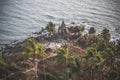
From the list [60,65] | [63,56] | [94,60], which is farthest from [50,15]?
[94,60]

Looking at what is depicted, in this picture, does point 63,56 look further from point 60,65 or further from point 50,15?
point 50,15

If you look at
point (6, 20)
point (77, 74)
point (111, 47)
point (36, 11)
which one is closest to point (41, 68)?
point (77, 74)

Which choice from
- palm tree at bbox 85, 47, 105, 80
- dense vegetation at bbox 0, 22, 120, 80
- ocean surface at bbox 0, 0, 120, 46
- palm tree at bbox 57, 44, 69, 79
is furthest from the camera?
ocean surface at bbox 0, 0, 120, 46

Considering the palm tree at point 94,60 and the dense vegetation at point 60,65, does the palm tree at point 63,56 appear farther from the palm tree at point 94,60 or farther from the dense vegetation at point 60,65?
the palm tree at point 94,60

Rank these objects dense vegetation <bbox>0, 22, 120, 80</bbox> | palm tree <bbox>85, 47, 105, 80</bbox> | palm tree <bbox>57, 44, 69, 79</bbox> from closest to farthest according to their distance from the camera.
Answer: palm tree <bbox>85, 47, 105, 80</bbox> < dense vegetation <bbox>0, 22, 120, 80</bbox> < palm tree <bbox>57, 44, 69, 79</bbox>

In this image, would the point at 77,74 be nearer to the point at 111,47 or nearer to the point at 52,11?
the point at 111,47

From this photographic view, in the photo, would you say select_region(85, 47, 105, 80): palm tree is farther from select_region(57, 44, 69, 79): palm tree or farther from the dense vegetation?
select_region(57, 44, 69, 79): palm tree

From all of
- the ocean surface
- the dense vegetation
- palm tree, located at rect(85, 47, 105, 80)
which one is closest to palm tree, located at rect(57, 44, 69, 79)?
the dense vegetation

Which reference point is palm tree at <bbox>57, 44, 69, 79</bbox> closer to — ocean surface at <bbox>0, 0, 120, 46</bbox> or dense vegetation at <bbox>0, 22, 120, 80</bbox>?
dense vegetation at <bbox>0, 22, 120, 80</bbox>

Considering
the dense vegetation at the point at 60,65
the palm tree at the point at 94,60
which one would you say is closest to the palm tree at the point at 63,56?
the dense vegetation at the point at 60,65

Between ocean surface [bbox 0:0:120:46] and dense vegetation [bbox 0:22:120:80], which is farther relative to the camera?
ocean surface [bbox 0:0:120:46]
